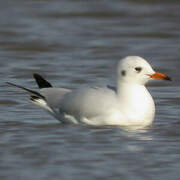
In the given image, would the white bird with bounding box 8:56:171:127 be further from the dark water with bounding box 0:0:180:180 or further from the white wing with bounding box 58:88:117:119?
the dark water with bounding box 0:0:180:180

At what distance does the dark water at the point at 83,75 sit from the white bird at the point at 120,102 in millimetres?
124

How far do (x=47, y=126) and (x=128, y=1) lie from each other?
30.5 ft

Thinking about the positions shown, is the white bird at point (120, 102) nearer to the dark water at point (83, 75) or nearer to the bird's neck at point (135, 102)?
the bird's neck at point (135, 102)

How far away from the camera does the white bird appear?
8.12 metres

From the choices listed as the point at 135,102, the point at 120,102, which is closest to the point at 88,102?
the point at 120,102

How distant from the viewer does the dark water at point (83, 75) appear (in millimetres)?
6972

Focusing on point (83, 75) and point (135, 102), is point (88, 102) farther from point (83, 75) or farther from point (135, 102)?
point (83, 75)

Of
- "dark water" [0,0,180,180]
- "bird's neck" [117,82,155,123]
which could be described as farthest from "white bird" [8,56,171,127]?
"dark water" [0,0,180,180]

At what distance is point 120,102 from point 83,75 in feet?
10.7

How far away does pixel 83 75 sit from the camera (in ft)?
37.3

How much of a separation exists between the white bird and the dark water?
0.41 ft

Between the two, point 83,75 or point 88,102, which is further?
point 83,75

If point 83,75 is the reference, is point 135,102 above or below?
above

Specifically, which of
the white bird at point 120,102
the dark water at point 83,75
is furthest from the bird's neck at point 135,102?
the dark water at point 83,75
